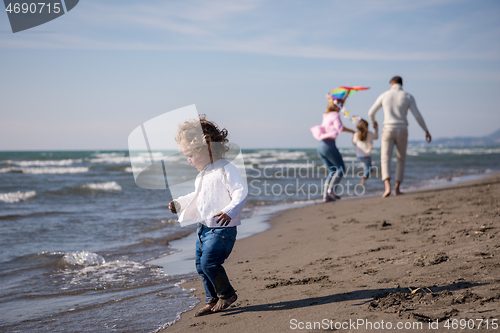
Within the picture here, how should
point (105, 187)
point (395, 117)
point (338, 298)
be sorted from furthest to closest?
point (105, 187), point (395, 117), point (338, 298)

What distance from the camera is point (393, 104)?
7262mm

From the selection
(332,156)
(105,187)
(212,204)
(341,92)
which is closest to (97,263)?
(212,204)

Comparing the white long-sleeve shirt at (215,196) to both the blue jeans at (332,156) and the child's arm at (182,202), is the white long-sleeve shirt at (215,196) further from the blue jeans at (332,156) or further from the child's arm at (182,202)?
the blue jeans at (332,156)

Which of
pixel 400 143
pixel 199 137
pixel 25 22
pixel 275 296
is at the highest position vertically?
pixel 25 22

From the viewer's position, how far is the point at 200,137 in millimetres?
2721

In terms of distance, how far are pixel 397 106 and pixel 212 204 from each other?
19.1ft

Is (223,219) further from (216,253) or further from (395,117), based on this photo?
(395,117)

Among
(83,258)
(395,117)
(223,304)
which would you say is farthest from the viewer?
(395,117)

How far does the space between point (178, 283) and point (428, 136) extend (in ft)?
19.4

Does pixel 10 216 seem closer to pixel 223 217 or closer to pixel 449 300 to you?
pixel 223 217

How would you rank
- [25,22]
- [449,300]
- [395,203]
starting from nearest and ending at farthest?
1. [449,300]
2. [25,22]
3. [395,203]

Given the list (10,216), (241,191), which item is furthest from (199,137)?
(10,216)

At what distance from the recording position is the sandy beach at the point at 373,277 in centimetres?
209

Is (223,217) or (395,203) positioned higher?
(223,217)
